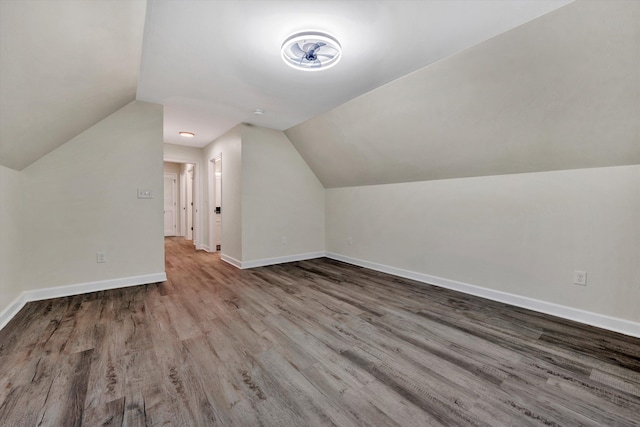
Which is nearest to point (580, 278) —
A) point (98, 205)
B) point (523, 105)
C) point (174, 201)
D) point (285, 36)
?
point (523, 105)

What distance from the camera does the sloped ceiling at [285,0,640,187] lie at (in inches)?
68.7

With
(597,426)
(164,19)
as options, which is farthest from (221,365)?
(164,19)

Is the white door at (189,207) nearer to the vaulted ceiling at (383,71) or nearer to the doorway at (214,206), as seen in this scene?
→ the doorway at (214,206)

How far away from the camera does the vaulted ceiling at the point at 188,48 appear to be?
1598 mm

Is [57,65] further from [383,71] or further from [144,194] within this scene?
[383,71]

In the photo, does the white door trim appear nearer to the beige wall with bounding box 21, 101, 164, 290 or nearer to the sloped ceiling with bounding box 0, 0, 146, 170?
the beige wall with bounding box 21, 101, 164, 290

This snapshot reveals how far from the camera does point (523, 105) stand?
7.50 feet

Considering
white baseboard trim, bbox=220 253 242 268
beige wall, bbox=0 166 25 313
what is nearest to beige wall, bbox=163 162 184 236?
white baseboard trim, bbox=220 253 242 268

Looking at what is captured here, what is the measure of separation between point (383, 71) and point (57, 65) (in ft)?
8.12

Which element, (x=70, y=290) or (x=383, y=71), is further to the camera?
(x=70, y=290)

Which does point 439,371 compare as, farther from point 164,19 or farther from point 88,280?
point 88,280

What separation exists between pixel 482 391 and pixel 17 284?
4.05 meters

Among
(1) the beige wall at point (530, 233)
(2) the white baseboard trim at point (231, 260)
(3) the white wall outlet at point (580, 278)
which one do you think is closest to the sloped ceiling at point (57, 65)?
(2) the white baseboard trim at point (231, 260)

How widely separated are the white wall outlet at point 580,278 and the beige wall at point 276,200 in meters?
3.67
